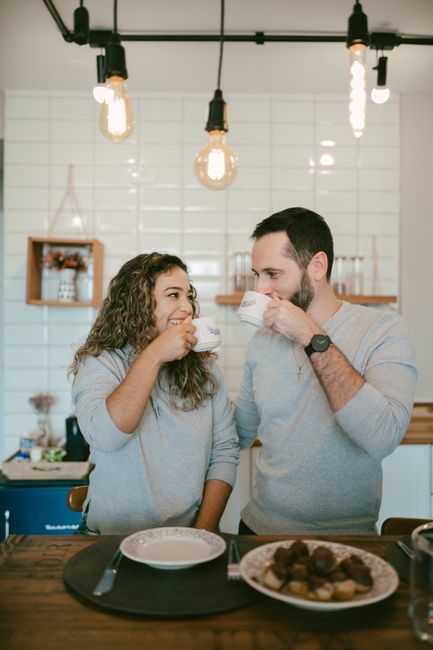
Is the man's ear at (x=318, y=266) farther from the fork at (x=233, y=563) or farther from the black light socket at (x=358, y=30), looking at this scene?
the fork at (x=233, y=563)

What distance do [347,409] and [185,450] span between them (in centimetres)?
45

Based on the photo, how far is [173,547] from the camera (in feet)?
3.50

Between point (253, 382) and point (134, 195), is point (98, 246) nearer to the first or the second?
point (134, 195)

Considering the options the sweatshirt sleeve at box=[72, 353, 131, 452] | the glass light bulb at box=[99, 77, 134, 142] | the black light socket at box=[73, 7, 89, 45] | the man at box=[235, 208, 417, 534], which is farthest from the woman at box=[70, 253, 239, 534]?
the black light socket at box=[73, 7, 89, 45]

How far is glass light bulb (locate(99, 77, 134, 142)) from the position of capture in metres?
1.62

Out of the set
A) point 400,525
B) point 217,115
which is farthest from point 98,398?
point 217,115

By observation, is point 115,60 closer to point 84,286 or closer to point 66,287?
point 66,287

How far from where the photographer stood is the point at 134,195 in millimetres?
3395

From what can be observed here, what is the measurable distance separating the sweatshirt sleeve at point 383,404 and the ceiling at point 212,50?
1707 millimetres

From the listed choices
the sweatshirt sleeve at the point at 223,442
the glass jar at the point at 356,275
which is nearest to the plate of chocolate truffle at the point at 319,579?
the sweatshirt sleeve at the point at 223,442

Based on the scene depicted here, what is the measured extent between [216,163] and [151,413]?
1042 millimetres

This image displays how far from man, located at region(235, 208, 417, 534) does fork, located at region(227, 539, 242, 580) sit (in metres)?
0.38

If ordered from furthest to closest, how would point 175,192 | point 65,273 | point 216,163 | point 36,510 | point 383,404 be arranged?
point 175,192
point 65,273
point 36,510
point 216,163
point 383,404

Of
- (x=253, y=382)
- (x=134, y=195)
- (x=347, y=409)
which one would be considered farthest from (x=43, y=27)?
(x=347, y=409)
